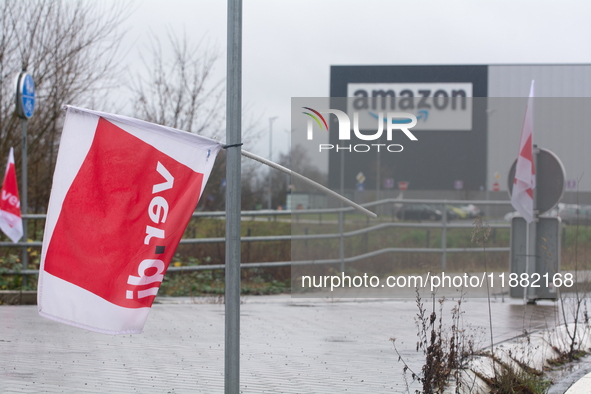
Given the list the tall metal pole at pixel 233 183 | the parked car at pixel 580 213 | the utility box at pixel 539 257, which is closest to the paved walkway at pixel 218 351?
the utility box at pixel 539 257

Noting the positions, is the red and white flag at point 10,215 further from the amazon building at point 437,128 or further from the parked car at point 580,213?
the parked car at point 580,213

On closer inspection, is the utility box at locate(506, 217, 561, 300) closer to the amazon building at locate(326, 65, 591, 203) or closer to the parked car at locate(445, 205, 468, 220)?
the amazon building at locate(326, 65, 591, 203)

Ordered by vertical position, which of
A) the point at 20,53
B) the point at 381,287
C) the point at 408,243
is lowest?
the point at 381,287

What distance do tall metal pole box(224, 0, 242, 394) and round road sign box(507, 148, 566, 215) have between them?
6956mm

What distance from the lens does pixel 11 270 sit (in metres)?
10.7

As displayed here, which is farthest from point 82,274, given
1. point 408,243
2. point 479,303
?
point 408,243

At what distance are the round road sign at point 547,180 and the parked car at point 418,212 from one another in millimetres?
2613

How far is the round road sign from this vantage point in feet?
30.2

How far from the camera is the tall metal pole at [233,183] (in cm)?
331

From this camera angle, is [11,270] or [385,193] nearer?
[11,270]

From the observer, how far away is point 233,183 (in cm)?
335

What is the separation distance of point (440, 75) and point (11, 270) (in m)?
9.62

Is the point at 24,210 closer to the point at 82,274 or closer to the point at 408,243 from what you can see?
→ the point at 408,243

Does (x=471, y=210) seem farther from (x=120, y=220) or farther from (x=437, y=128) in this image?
(x=120, y=220)
